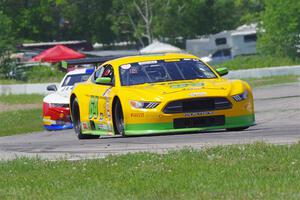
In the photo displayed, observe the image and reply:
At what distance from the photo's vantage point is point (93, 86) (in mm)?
16109

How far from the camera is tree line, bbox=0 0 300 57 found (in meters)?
72.3

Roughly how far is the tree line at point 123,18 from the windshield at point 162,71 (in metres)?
53.9

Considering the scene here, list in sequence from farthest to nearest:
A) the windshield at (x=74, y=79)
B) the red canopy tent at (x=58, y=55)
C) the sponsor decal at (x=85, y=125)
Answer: the red canopy tent at (x=58, y=55) → the windshield at (x=74, y=79) → the sponsor decal at (x=85, y=125)

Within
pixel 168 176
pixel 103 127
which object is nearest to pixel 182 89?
pixel 103 127

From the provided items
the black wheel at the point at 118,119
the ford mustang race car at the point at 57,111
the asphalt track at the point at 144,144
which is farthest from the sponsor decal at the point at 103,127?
the ford mustang race car at the point at 57,111

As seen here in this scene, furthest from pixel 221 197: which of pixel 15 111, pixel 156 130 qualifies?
pixel 15 111

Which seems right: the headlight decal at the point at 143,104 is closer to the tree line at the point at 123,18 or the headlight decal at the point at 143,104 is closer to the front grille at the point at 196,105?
the front grille at the point at 196,105

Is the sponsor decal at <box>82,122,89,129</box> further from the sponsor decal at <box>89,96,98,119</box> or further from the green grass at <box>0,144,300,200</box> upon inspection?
the green grass at <box>0,144,300,200</box>

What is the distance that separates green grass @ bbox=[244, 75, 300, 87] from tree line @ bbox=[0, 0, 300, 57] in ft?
91.3

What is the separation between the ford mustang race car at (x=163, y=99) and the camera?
45.8 ft

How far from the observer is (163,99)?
45.8 ft

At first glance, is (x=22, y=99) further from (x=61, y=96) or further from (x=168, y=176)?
(x=168, y=176)

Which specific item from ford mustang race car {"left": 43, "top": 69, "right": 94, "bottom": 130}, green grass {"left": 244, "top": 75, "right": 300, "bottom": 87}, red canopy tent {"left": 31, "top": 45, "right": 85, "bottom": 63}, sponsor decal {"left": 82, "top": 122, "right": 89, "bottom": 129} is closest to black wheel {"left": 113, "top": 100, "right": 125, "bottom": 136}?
sponsor decal {"left": 82, "top": 122, "right": 89, "bottom": 129}

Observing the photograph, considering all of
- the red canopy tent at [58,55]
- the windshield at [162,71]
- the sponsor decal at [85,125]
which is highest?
the windshield at [162,71]
